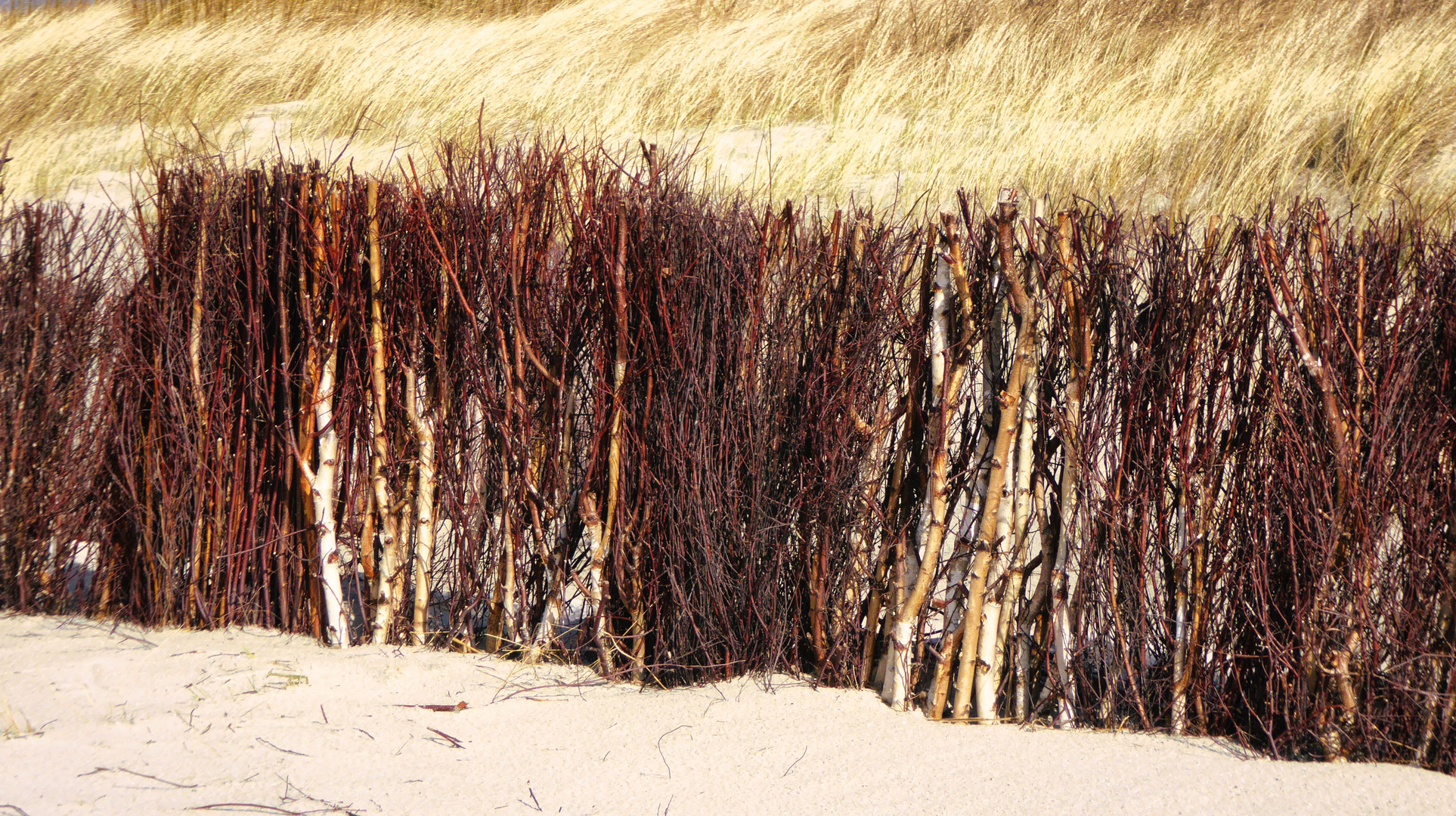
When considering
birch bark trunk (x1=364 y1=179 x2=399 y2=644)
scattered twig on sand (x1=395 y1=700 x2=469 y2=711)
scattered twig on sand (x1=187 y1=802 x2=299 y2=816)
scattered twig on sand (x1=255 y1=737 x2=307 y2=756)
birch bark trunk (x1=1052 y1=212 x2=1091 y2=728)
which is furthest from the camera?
birch bark trunk (x1=364 y1=179 x2=399 y2=644)

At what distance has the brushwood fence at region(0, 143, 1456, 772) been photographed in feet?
9.32

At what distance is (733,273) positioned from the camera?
3109mm

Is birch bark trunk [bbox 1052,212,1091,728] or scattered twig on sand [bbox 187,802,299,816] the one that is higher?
birch bark trunk [bbox 1052,212,1091,728]

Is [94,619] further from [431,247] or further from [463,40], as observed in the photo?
[463,40]

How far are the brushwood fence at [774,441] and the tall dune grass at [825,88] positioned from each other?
9.00ft

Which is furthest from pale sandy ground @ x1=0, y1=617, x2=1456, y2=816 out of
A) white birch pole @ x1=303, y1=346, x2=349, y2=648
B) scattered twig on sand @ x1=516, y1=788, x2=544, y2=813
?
white birch pole @ x1=303, y1=346, x2=349, y2=648

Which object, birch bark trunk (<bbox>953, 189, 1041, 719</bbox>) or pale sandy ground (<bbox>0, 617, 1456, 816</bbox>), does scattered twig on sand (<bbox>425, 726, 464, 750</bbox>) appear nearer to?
pale sandy ground (<bbox>0, 617, 1456, 816</bbox>)

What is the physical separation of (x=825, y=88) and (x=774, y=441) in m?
8.15

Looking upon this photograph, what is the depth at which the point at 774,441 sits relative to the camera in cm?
313

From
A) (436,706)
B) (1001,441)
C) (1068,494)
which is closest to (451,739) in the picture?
(436,706)

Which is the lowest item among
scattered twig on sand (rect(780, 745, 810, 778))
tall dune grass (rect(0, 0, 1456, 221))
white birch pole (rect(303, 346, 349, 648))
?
scattered twig on sand (rect(780, 745, 810, 778))

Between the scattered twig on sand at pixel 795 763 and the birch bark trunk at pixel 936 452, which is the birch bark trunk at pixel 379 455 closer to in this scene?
the scattered twig on sand at pixel 795 763

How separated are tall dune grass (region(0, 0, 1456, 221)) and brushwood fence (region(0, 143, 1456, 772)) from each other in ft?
9.00

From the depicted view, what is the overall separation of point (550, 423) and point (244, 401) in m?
1.17
